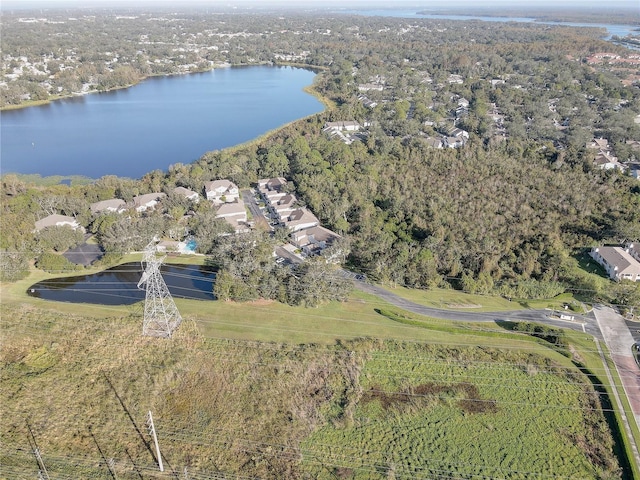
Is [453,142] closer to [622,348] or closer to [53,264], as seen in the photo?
[622,348]

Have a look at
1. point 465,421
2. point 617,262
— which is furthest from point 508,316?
point 617,262

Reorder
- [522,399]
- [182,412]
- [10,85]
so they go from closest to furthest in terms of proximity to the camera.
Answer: [182,412], [522,399], [10,85]

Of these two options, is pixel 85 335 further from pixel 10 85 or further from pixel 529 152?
pixel 10 85

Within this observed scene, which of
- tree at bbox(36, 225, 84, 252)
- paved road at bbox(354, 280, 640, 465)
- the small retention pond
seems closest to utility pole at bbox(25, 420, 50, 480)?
the small retention pond

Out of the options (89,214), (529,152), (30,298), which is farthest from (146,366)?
(529,152)

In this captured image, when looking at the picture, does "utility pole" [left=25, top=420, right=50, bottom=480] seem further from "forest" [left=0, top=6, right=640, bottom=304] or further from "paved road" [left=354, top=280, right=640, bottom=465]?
"paved road" [left=354, top=280, right=640, bottom=465]

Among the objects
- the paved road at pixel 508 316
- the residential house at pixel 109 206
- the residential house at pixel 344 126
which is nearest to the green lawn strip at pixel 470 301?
the paved road at pixel 508 316
